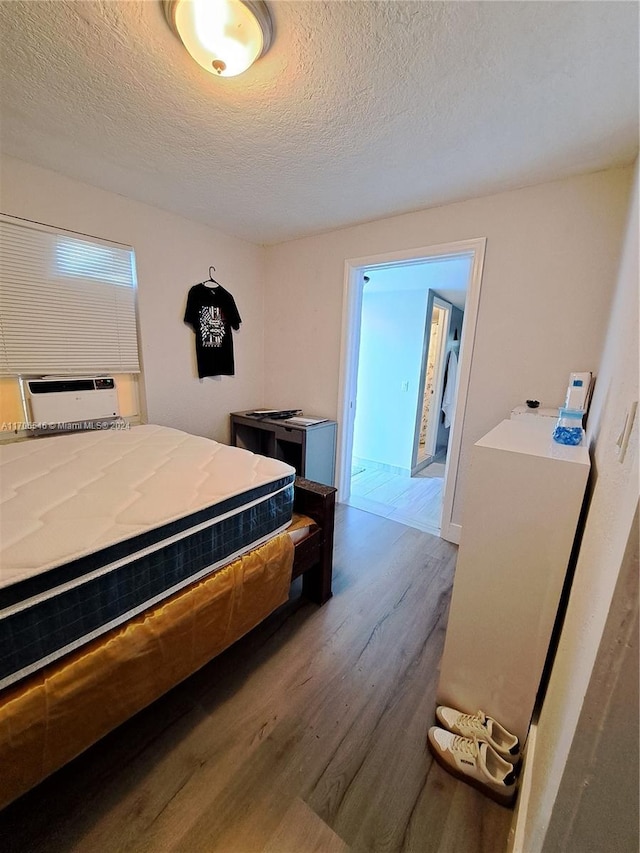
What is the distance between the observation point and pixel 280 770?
1.09 metres

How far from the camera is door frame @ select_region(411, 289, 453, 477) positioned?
12.6 ft

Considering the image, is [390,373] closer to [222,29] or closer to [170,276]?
[170,276]

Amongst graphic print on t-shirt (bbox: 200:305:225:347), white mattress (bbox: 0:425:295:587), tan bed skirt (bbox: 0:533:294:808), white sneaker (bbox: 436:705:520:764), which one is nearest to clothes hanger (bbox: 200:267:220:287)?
graphic print on t-shirt (bbox: 200:305:225:347)

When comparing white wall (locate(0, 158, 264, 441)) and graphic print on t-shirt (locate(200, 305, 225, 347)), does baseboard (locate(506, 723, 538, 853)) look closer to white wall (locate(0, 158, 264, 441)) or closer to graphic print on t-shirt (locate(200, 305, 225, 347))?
white wall (locate(0, 158, 264, 441))

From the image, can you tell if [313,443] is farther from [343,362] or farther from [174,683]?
[174,683]

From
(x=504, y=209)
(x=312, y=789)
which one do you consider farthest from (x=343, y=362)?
(x=312, y=789)

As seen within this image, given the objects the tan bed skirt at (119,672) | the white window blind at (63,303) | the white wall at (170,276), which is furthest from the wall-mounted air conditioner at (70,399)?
the tan bed skirt at (119,672)

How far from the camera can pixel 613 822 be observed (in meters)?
0.49

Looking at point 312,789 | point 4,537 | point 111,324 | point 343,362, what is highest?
point 111,324

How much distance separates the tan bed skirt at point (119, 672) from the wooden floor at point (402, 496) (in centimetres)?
179

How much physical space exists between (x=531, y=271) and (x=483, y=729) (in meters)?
2.30

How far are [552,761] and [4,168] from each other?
11.1 feet

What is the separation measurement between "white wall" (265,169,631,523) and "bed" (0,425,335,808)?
1459 millimetres

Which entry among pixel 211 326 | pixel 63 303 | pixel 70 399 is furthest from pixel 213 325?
pixel 70 399
